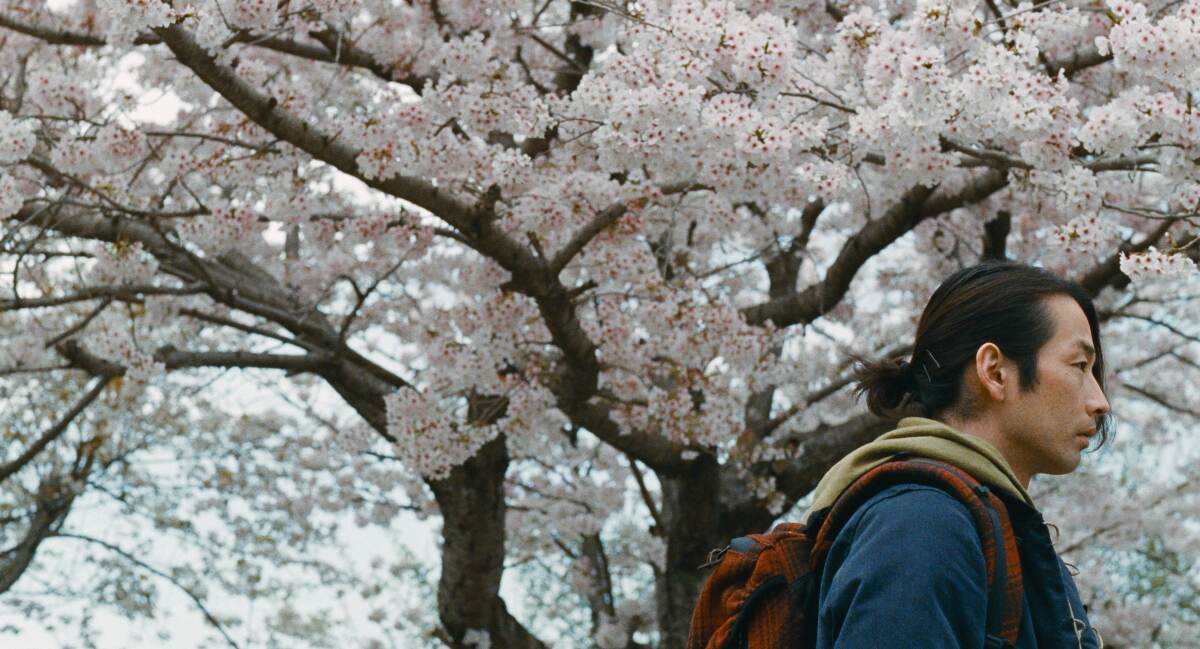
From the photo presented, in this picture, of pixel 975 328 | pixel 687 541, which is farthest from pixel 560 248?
pixel 975 328

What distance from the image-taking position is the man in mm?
1457

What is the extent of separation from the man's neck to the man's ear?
0.04 m

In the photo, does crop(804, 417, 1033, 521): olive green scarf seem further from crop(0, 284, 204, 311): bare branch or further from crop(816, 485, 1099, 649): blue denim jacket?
crop(0, 284, 204, 311): bare branch

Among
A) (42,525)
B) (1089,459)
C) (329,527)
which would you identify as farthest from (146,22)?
(1089,459)

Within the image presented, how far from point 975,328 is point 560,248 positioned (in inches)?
191

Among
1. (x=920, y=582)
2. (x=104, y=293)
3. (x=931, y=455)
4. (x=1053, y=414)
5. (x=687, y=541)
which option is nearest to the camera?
(x=920, y=582)

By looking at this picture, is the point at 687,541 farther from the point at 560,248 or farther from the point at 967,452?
A: the point at 967,452

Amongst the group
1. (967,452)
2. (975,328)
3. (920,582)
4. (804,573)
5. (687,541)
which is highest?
(687,541)

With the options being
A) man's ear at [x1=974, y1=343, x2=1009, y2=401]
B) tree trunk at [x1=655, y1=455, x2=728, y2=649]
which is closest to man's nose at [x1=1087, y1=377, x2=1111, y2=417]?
man's ear at [x1=974, y1=343, x2=1009, y2=401]

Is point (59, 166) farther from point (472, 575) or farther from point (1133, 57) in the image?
point (1133, 57)

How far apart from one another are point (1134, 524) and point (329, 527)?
19.4ft

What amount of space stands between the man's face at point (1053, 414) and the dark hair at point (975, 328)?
0.06 feet

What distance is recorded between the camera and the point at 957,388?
180cm

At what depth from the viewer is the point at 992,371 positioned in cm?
177
